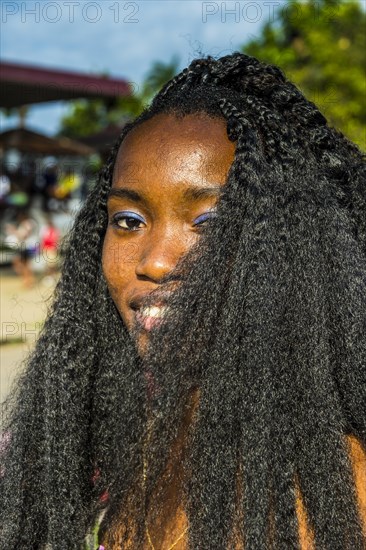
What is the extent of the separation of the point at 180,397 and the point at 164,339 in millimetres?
107

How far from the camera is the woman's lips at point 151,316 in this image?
1414 millimetres

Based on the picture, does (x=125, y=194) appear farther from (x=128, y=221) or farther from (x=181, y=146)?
(x=181, y=146)

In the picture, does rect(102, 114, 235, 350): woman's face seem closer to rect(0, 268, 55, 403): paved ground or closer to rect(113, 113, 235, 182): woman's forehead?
rect(113, 113, 235, 182): woman's forehead

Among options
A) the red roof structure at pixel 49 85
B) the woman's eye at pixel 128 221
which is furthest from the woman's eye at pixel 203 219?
the red roof structure at pixel 49 85

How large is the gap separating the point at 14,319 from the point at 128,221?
6547mm

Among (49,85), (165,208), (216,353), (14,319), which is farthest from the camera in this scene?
(49,85)

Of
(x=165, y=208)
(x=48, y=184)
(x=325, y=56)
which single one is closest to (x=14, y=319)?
(x=165, y=208)

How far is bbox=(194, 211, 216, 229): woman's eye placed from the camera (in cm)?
144

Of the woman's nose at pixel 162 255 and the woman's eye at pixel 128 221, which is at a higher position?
the woman's eye at pixel 128 221

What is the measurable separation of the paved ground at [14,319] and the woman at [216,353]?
2.43 metres

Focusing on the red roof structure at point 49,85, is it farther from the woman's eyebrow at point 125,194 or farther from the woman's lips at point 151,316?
the woman's lips at point 151,316

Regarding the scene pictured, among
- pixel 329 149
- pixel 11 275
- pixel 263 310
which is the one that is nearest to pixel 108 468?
pixel 263 310

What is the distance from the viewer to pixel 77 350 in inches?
67.0

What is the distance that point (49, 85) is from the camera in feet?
50.9
